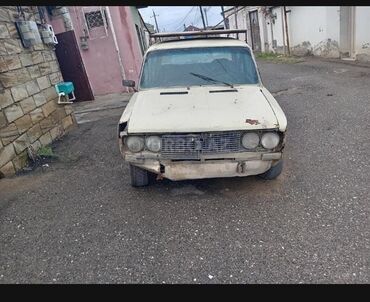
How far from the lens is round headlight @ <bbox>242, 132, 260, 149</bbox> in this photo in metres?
3.00

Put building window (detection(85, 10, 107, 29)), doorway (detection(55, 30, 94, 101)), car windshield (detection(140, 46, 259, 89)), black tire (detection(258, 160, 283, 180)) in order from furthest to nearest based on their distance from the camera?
building window (detection(85, 10, 107, 29)) → doorway (detection(55, 30, 94, 101)) → car windshield (detection(140, 46, 259, 89)) → black tire (detection(258, 160, 283, 180))

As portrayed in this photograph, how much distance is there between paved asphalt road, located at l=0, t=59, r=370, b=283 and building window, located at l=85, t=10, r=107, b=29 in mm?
6860

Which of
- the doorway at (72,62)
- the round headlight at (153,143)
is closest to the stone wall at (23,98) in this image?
the round headlight at (153,143)

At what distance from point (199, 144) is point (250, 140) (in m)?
0.52

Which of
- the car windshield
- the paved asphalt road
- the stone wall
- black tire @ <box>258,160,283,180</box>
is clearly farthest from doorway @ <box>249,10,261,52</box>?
black tire @ <box>258,160,283,180</box>

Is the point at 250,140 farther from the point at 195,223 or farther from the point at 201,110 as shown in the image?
the point at 195,223

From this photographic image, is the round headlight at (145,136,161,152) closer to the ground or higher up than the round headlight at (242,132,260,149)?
higher up

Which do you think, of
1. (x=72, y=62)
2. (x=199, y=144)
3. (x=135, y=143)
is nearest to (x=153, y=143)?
(x=135, y=143)

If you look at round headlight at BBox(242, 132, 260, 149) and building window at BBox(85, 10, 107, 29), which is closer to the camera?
round headlight at BBox(242, 132, 260, 149)

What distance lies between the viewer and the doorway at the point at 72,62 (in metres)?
9.05

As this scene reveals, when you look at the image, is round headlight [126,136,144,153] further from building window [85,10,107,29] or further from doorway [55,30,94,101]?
building window [85,10,107,29]

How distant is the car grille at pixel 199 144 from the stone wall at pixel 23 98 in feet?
8.88

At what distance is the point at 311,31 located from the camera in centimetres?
1330

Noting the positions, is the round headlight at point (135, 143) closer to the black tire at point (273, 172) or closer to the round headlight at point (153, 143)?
the round headlight at point (153, 143)
